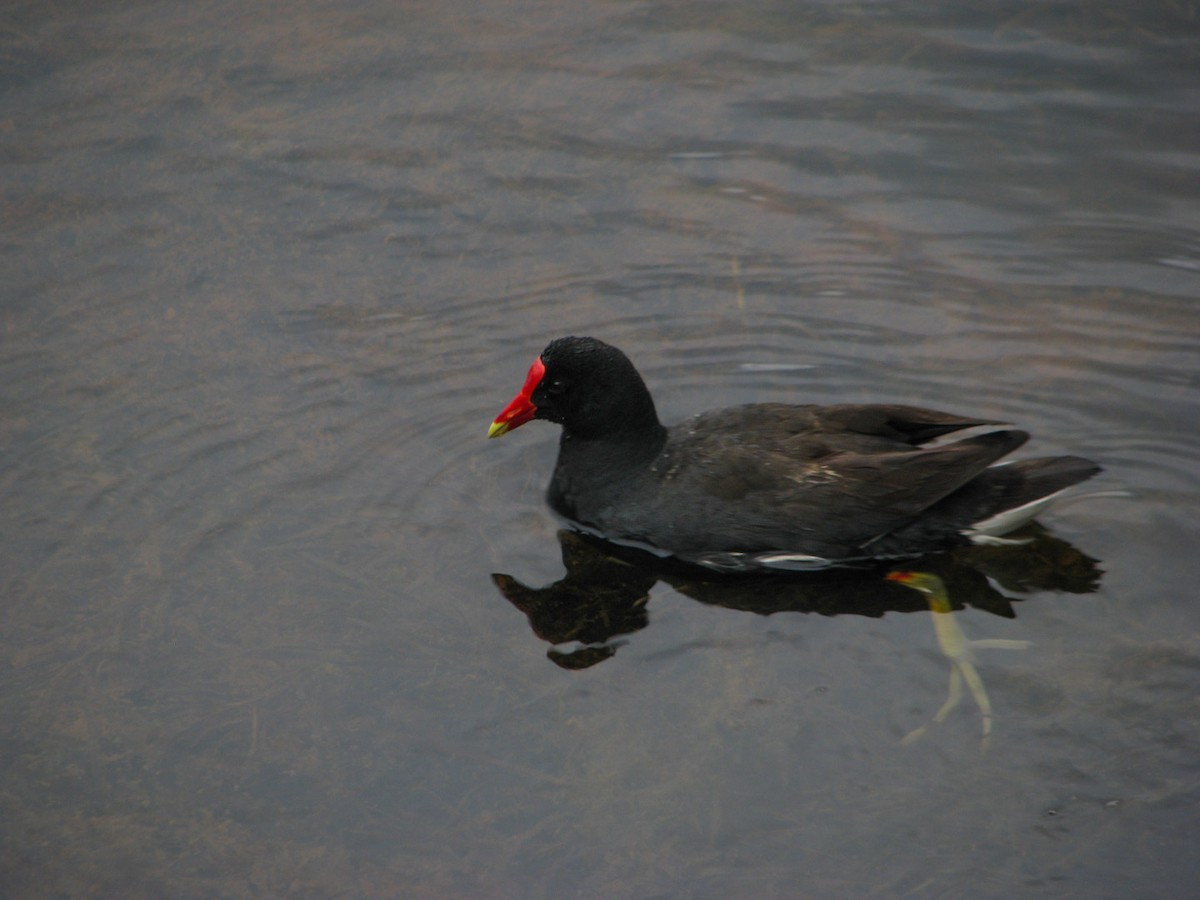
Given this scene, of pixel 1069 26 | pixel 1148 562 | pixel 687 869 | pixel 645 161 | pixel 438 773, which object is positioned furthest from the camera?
pixel 1069 26

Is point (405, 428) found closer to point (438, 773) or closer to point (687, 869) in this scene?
point (438, 773)

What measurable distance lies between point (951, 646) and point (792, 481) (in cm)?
87

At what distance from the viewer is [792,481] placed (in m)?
5.32

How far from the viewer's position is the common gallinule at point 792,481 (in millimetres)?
5270

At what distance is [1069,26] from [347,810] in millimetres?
6660

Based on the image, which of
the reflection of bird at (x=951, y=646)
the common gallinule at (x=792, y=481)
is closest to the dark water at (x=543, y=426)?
the reflection of bird at (x=951, y=646)

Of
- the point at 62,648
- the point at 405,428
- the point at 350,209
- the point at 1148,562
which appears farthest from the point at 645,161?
the point at 62,648

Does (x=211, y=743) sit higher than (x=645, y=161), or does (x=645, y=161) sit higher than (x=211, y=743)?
(x=645, y=161)

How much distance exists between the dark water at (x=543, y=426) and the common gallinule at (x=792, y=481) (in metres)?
0.19

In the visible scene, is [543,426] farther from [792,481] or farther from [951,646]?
[951,646]

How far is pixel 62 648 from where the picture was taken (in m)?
5.08

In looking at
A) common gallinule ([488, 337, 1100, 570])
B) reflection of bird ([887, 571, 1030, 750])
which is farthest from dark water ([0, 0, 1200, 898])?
common gallinule ([488, 337, 1100, 570])

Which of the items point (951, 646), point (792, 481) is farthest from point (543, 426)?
point (951, 646)

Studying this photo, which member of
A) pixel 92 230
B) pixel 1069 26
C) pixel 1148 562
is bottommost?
pixel 1148 562
